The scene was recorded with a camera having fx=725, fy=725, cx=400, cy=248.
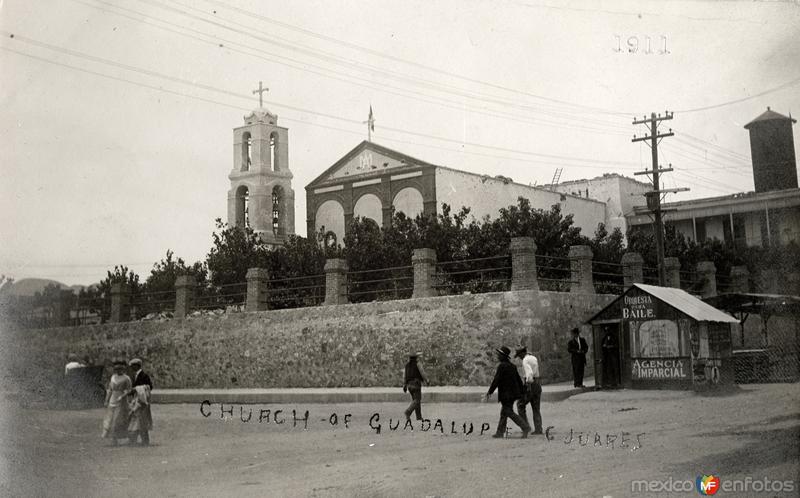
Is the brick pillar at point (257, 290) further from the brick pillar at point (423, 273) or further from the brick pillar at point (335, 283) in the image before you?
the brick pillar at point (423, 273)

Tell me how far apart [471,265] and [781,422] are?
11.8 metres

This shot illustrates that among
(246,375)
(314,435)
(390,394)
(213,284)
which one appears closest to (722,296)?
(390,394)

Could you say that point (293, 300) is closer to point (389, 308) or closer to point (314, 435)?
point (389, 308)

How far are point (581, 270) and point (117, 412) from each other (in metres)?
12.3

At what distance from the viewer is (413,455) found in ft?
29.9

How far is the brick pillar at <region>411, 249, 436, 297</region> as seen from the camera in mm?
17797

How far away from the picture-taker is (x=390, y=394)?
52.1 feet

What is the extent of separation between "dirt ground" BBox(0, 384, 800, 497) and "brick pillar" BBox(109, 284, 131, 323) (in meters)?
4.09

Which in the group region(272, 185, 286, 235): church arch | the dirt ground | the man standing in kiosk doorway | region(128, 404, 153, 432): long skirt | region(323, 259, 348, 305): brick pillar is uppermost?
region(272, 185, 286, 235): church arch

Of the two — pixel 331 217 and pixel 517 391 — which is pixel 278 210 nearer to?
pixel 331 217

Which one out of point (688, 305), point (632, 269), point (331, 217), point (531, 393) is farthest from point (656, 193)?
point (331, 217)

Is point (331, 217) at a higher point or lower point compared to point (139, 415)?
higher

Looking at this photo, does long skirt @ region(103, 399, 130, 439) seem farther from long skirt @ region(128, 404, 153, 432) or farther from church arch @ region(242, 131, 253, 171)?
church arch @ region(242, 131, 253, 171)

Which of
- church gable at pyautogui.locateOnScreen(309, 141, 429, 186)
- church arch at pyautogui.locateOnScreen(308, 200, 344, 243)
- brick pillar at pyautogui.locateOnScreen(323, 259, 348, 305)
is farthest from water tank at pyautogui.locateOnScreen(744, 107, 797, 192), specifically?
church arch at pyautogui.locateOnScreen(308, 200, 344, 243)
